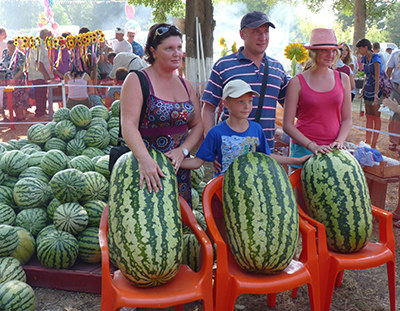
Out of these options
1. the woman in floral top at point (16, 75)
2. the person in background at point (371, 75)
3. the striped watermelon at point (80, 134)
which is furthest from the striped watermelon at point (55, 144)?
the person in background at point (371, 75)

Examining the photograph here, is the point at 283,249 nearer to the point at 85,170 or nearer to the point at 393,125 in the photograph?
the point at 85,170

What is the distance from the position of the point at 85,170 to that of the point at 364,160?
326 cm

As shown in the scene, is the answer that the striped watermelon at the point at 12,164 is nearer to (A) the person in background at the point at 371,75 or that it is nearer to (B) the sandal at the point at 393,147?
(A) the person in background at the point at 371,75

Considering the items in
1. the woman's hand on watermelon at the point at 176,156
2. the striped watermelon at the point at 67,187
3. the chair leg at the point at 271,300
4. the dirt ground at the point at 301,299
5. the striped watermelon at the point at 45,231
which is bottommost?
the dirt ground at the point at 301,299

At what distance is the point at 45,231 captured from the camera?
12.2 ft

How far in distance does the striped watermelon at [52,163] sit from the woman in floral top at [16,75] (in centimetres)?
746

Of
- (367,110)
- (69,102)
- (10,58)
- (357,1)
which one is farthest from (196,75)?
(357,1)

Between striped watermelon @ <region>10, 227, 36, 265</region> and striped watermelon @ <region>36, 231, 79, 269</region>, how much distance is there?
0.09 meters

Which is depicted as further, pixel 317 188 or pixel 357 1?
pixel 357 1

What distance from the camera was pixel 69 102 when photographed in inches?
344

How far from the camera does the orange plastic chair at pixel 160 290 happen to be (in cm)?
229

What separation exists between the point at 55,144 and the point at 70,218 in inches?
77.1

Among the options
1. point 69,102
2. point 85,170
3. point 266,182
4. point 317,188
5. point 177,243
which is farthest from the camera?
point 69,102

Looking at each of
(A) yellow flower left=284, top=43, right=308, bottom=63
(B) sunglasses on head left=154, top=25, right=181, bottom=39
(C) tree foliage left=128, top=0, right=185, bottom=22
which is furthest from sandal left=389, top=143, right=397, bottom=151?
(B) sunglasses on head left=154, top=25, right=181, bottom=39
